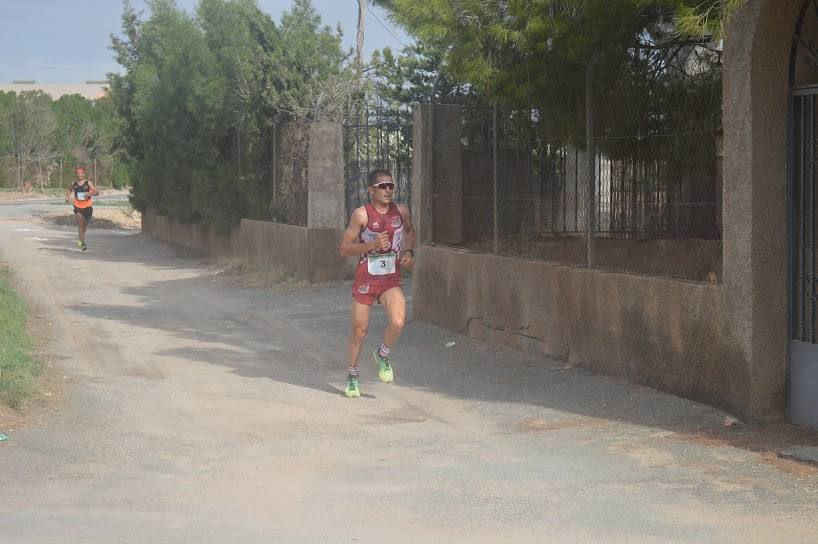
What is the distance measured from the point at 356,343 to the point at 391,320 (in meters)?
0.34

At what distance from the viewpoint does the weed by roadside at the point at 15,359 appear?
8.35m

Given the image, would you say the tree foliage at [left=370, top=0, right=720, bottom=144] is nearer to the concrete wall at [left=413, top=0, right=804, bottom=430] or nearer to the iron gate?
the concrete wall at [left=413, top=0, right=804, bottom=430]

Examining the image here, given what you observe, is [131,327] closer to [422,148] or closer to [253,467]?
[422,148]

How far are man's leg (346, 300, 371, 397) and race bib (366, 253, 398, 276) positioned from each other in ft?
0.95

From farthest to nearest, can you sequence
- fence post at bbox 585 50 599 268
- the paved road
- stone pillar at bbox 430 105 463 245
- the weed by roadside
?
stone pillar at bbox 430 105 463 245 → fence post at bbox 585 50 599 268 → the weed by roadside → the paved road

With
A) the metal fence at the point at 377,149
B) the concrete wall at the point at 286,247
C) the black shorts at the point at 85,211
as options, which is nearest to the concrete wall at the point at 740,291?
the metal fence at the point at 377,149

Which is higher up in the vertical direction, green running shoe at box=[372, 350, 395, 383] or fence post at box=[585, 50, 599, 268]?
fence post at box=[585, 50, 599, 268]

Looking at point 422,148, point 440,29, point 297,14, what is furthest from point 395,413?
point 297,14

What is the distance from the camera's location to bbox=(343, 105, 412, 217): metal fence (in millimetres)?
17125

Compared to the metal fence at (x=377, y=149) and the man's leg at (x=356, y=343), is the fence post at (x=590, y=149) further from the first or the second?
the metal fence at (x=377, y=149)

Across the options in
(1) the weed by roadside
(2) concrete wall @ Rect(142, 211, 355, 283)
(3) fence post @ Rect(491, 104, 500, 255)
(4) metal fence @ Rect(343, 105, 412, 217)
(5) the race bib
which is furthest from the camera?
(2) concrete wall @ Rect(142, 211, 355, 283)

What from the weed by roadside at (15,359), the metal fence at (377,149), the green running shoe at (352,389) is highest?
the metal fence at (377,149)

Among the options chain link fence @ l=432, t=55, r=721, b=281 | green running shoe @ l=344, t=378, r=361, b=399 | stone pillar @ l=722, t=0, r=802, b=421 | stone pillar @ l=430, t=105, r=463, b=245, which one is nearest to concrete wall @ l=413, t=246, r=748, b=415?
stone pillar @ l=722, t=0, r=802, b=421

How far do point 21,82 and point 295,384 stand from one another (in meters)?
148
